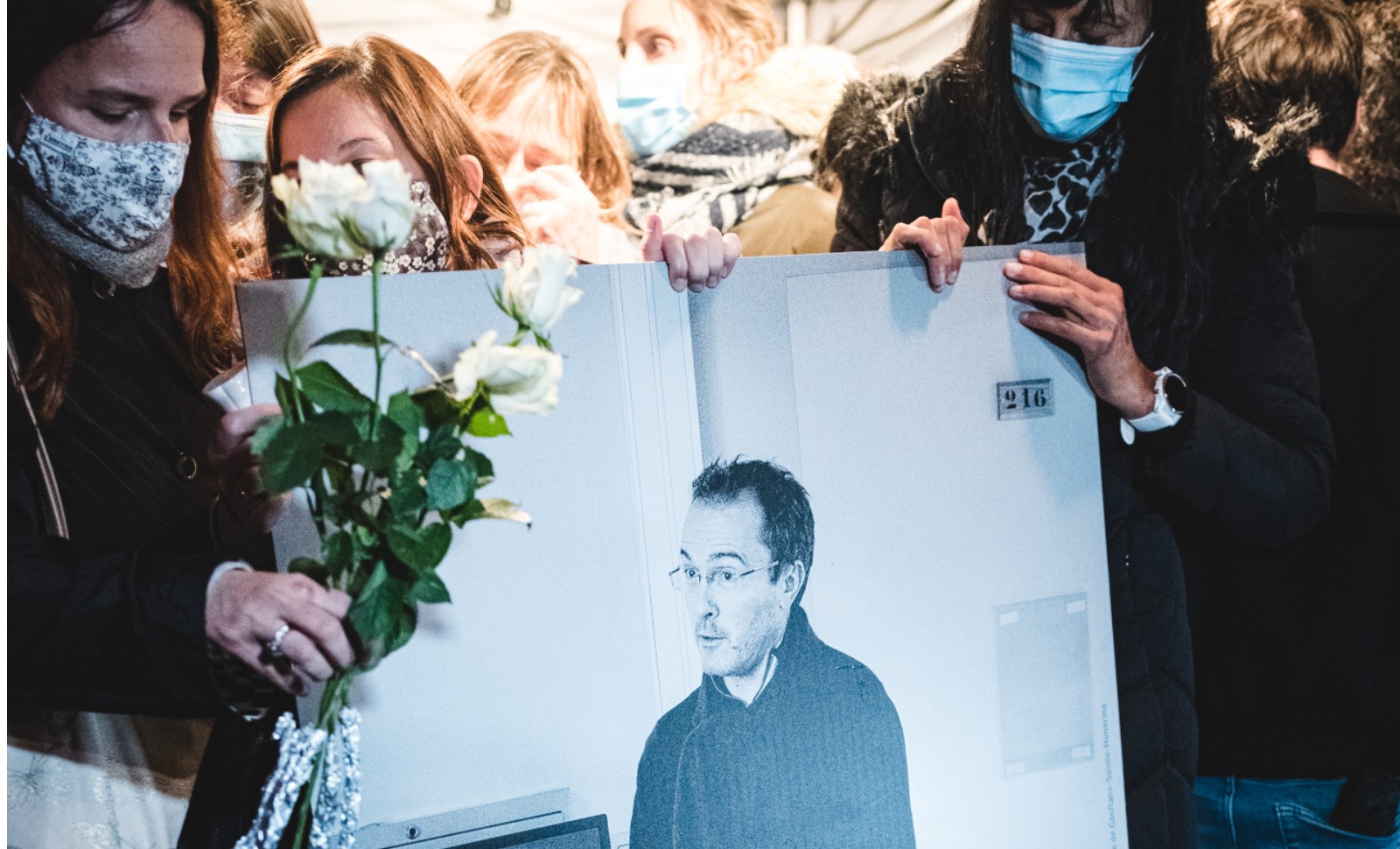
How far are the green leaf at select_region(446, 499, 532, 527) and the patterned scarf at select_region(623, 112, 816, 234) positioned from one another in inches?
50.1

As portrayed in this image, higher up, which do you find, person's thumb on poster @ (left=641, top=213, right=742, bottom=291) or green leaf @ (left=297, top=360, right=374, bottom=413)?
person's thumb on poster @ (left=641, top=213, right=742, bottom=291)

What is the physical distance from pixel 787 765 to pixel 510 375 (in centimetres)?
57

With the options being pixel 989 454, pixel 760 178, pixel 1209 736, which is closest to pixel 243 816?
pixel 989 454

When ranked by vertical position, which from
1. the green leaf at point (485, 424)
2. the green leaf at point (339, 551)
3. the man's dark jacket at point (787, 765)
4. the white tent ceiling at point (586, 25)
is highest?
the white tent ceiling at point (586, 25)

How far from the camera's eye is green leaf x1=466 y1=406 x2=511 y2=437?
79cm

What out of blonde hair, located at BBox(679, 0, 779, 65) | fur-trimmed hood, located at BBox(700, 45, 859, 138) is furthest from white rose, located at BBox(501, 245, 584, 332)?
blonde hair, located at BBox(679, 0, 779, 65)

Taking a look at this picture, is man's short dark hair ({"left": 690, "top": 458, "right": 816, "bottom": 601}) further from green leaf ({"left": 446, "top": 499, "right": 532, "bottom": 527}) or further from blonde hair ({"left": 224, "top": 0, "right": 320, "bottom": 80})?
blonde hair ({"left": 224, "top": 0, "right": 320, "bottom": 80})

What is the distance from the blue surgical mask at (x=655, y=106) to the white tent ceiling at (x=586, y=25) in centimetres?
62

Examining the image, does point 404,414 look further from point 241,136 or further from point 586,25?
point 586,25

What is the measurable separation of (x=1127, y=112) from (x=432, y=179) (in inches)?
33.8

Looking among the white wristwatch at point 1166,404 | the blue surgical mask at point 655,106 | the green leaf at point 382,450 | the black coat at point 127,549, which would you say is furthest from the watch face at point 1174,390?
the blue surgical mask at point 655,106

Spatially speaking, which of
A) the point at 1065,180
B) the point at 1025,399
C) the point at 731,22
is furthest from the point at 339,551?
the point at 731,22

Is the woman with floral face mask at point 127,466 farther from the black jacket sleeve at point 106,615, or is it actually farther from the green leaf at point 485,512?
the green leaf at point 485,512

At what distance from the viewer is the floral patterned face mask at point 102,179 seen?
947mm
